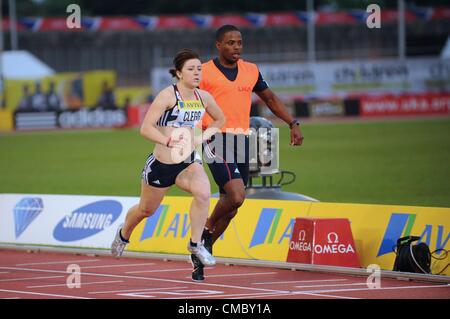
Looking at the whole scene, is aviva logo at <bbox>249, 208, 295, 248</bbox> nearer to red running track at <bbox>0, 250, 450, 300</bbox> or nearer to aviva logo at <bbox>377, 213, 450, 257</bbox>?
red running track at <bbox>0, 250, 450, 300</bbox>

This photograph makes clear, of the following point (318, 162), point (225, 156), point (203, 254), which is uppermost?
point (225, 156)

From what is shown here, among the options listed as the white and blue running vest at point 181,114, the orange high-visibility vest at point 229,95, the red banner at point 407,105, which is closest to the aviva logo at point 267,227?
the orange high-visibility vest at point 229,95

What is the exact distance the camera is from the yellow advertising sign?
1219 cm

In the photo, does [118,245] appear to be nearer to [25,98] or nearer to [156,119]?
[156,119]

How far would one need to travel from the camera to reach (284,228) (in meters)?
13.3

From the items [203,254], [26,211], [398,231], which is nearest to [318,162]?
[26,211]

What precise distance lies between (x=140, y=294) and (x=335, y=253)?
109 inches

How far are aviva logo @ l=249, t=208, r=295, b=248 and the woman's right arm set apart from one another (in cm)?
288

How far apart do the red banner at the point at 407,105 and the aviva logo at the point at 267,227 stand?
36.7 meters

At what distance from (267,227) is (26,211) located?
4114mm

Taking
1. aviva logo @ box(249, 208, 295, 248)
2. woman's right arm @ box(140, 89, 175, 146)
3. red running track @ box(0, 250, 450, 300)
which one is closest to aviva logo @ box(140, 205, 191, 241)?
red running track @ box(0, 250, 450, 300)
